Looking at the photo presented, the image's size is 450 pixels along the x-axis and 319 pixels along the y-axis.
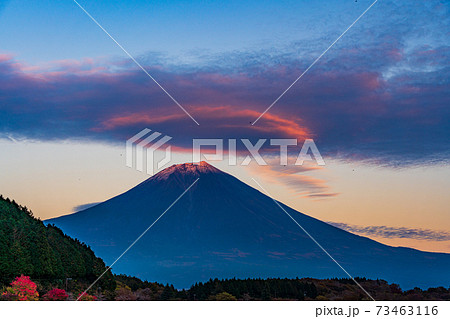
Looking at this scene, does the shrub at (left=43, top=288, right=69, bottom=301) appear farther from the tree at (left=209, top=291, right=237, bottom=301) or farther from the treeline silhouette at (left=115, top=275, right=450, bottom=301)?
the tree at (left=209, top=291, right=237, bottom=301)

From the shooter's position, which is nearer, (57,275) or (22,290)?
(22,290)

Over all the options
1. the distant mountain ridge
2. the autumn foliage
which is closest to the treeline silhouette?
the autumn foliage

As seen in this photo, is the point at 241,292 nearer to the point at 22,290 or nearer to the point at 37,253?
the point at 37,253

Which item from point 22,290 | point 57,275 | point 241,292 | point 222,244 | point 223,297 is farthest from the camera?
point 222,244

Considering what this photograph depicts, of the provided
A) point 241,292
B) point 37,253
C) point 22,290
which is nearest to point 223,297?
point 241,292

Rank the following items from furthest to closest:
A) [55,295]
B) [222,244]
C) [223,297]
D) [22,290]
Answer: [222,244] < [223,297] < [55,295] < [22,290]

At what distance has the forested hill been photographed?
3678 centimetres

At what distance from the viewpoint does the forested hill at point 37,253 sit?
121 feet

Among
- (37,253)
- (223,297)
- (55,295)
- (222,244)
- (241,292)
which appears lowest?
(223,297)

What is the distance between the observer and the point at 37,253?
1527 inches

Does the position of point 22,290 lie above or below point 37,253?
below

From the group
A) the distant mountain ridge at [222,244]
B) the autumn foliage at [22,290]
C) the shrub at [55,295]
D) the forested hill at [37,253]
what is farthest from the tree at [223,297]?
the distant mountain ridge at [222,244]

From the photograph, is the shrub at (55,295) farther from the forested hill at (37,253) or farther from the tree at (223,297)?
the tree at (223,297)

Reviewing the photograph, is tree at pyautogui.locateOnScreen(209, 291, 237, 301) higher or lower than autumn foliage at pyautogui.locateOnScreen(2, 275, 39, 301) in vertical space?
lower
